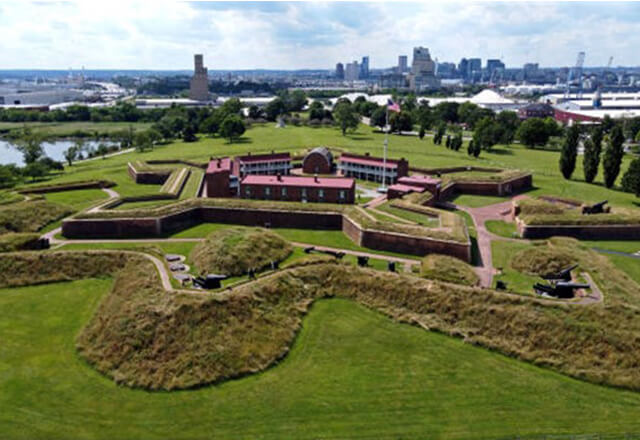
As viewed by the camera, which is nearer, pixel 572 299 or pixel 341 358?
pixel 341 358

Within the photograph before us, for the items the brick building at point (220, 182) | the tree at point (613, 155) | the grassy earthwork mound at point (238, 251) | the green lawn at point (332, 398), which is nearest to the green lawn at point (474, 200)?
the tree at point (613, 155)

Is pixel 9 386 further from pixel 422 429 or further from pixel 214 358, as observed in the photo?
pixel 422 429

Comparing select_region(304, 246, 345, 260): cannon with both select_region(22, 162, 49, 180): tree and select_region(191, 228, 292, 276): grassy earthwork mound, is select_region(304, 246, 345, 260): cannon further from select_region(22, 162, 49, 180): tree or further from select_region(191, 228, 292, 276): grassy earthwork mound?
select_region(22, 162, 49, 180): tree

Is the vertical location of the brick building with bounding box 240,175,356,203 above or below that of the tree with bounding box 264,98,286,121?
below

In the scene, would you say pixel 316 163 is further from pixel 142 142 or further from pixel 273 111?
pixel 273 111

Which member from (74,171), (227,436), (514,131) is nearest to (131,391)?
(227,436)

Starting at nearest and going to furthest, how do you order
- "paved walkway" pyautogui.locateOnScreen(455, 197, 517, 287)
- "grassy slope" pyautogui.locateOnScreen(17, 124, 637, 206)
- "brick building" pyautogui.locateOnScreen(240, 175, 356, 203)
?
"paved walkway" pyautogui.locateOnScreen(455, 197, 517, 287) → "brick building" pyautogui.locateOnScreen(240, 175, 356, 203) → "grassy slope" pyautogui.locateOnScreen(17, 124, 637, 206)

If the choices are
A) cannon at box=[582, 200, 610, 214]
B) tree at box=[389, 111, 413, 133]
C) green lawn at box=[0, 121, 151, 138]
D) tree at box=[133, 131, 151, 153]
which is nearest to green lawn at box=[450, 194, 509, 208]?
cannon at box=[582, 200, 610, 214]
